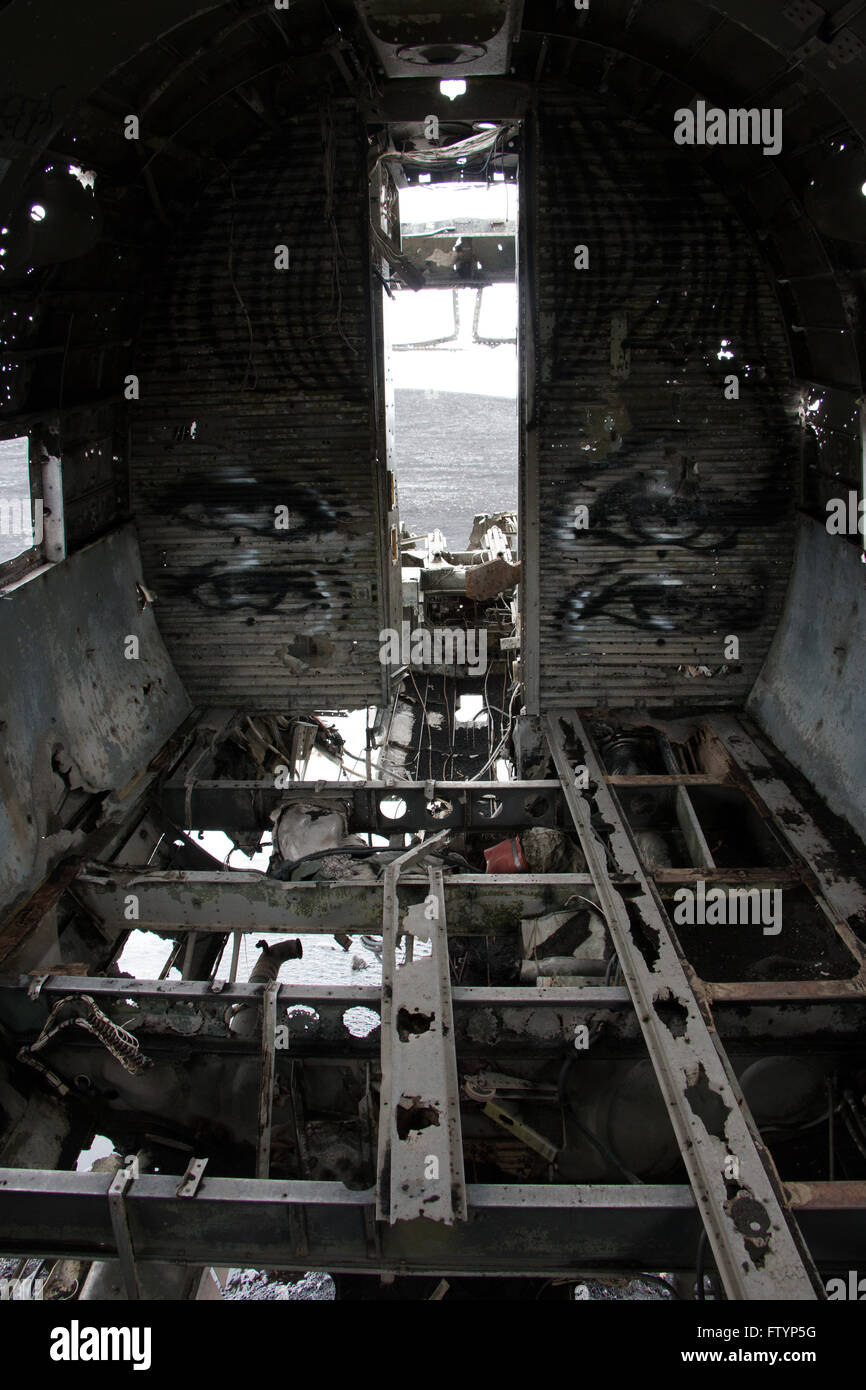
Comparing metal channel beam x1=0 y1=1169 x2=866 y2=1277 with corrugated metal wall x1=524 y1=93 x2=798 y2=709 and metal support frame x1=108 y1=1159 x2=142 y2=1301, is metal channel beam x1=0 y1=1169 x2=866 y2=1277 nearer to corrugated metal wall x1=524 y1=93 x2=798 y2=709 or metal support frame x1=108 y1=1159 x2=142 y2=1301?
metal support frame x1=108 y1=1159 x2=142 y2=1301

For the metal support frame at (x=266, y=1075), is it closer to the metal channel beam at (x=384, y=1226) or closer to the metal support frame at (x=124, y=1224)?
the metal channel beam at (x=384, y=1226)

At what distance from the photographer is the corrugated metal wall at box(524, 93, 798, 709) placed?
18.2ft

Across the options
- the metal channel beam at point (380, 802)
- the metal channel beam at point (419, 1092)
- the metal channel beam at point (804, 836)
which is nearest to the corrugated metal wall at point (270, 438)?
the metal channel beam at point (380, 802)

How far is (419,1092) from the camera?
3045mm

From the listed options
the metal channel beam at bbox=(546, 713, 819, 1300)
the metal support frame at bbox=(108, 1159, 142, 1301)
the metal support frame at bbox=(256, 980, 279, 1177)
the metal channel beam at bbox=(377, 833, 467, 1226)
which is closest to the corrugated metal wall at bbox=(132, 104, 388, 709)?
the metal channel beam at bbox=(546, 713, 819, 1300)

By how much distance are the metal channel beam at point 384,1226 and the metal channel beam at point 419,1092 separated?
0.11 m

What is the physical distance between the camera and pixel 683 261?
5625 millimetres

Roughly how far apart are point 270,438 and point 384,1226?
4.69 metres

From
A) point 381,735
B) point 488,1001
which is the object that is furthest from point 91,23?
point 381,735

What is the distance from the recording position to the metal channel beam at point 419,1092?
9.02ft

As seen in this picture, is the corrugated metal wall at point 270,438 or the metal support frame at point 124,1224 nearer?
the metal support frame at point 124,1224

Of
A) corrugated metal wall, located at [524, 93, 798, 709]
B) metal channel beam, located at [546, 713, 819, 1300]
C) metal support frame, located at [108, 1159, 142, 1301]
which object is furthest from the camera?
corrugated metal wall, located at [524, 93, 798, 709]

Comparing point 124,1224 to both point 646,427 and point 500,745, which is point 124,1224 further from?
point 500,745

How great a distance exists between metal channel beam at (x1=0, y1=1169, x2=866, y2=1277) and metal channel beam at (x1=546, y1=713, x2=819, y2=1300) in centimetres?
14
